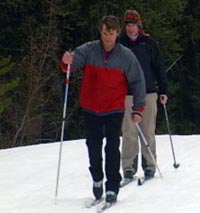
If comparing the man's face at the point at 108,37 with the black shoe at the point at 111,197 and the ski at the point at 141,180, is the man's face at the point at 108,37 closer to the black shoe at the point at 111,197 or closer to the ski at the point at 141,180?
the black shoe at the point at 111,197

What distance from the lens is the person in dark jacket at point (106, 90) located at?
6.88 meters

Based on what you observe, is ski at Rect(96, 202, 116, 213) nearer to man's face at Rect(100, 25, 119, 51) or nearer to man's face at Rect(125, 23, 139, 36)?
man's face at Rect(100, 25, 119, 51)

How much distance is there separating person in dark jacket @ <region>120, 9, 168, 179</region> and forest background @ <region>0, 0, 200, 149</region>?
8813mm

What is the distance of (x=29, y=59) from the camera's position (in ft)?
62.6

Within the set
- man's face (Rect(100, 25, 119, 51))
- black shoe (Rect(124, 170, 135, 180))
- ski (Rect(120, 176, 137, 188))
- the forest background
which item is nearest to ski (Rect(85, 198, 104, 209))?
ski (Rect(120, 176, 137, 188))

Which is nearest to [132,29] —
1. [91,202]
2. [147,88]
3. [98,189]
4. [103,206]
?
[147,88]

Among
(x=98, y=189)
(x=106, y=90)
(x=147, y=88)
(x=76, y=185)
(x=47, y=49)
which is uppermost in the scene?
(x=106, y=90)

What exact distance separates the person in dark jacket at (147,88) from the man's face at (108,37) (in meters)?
1.32

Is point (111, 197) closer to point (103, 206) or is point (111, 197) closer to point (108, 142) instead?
point (103, 206)

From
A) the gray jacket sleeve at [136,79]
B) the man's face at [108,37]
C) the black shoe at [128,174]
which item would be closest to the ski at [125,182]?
the black shoe at [128,174]

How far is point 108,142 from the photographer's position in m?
6.95

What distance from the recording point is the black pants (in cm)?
694

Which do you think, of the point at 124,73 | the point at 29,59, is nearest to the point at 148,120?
the point at 124,73

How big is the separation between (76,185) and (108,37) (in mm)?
2331
